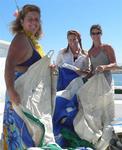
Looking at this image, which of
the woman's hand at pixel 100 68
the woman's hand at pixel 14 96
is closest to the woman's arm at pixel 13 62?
the woman's hand at pixel 14 96

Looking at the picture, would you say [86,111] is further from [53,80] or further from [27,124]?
[27,124]

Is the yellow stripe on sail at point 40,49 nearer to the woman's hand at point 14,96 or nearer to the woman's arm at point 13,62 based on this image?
the woman's arm at point 13,62

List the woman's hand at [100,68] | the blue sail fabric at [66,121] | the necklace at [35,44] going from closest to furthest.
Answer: the necklace at [35,44] → the blue sail fabric at [66,121] → the woman's hand at [100,68]

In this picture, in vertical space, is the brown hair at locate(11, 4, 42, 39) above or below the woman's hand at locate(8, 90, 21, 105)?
above

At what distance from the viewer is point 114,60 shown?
3045 mm

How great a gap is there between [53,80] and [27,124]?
40cm

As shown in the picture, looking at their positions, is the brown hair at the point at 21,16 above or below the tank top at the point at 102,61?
above

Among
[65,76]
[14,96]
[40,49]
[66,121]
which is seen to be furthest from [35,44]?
[65,76]

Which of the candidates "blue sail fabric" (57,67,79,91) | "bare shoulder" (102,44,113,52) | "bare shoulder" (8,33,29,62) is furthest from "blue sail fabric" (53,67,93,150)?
"bare shoulder" (8,33,29,62)

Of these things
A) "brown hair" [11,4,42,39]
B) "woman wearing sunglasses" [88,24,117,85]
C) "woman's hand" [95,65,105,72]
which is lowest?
"woman's hand" [95,65,105,72]

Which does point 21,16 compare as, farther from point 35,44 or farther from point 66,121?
point 66,121

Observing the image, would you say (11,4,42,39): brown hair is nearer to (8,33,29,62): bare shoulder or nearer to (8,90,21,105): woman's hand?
(8,33,29,62): bare shoulder

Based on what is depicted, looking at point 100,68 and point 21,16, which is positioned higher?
point 21,16

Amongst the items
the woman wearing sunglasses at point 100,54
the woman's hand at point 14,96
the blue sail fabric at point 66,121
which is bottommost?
the blue sail fabric at point 66,121
